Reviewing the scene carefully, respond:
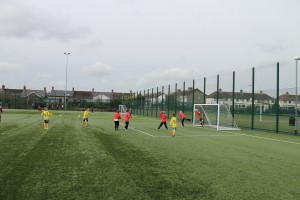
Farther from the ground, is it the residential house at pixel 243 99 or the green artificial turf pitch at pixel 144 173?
the residential house at pixel 243 99

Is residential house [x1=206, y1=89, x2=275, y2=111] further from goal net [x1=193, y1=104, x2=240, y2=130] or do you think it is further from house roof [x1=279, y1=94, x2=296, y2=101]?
goal net [x1=193, y1=104, x2=240, y2=130]

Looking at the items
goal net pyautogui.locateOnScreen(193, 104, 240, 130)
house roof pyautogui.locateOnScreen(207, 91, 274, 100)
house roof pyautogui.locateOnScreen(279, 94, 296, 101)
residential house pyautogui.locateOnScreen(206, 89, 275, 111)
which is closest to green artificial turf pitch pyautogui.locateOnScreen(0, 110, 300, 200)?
house roof pyautogui.locateOnScreen(279, 94, 296, 101)

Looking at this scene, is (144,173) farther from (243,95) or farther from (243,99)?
(243,95)

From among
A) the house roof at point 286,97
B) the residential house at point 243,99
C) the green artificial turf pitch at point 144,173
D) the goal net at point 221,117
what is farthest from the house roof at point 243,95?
the green artificial turf pitch at point 144,173

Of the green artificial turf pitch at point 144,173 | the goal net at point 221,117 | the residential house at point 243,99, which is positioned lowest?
the green artificial turf pitch at point 144,173

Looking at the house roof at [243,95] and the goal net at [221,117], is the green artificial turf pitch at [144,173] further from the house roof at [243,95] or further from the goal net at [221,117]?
the house roof at [243,95]

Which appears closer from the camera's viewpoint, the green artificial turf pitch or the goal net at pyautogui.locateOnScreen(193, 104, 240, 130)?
the green artificial turf pitch

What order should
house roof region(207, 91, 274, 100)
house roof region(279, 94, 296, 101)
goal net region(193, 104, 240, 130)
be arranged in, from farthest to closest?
goal net region(193, 104, 240, 130), house roof region(207, 91, 274, 100), house roof region(279, 94, 296, 101)

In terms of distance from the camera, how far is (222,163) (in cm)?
809

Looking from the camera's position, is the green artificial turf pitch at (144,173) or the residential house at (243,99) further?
the residential house at (243,99)

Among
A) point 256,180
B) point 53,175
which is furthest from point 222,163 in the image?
point 53,175

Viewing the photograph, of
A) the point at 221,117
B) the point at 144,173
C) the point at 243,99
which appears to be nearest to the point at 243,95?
the point at 243,99

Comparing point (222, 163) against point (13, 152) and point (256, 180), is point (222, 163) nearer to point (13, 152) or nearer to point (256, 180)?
point (256, 180)

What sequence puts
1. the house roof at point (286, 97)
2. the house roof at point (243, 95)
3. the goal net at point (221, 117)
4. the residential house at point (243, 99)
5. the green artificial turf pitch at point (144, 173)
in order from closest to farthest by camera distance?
the green artificial turf pitch at point (144, 173), the house roof at point (286, 97), the residential house at point (243, 99), the house roof at point (243, 95), the goal net at point (221, 117)
